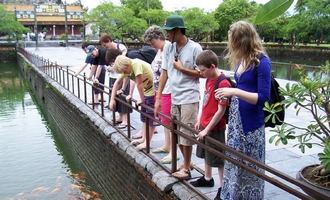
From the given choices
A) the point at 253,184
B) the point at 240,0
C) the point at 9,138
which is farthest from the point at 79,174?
the point at 240,0

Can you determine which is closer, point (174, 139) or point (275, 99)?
point (275, 99)

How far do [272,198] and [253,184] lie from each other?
0.85 m

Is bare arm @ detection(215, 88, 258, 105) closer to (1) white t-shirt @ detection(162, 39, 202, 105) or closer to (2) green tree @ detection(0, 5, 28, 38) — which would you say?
(1) white t-shirt @ detection(162, 39, 202, 105)

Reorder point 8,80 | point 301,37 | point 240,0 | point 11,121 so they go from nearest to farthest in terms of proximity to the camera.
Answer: point 11,121
point 8,80
point 301,37
point 240,0

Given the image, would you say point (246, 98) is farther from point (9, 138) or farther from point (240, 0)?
point (240, 0)

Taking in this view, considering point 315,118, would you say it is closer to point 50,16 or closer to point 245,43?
point 245,43

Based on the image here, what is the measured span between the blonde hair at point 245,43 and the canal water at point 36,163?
470 centimetres

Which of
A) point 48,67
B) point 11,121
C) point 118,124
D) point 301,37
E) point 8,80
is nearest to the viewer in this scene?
point 118,124

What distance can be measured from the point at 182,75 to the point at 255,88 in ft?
3.78

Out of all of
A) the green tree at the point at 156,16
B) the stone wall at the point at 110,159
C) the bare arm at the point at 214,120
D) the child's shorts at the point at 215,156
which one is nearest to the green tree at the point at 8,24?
the green tree at the point at 156,16

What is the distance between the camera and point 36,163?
8.55 metres

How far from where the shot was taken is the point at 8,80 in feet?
76.6

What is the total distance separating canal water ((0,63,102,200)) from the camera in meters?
6.89

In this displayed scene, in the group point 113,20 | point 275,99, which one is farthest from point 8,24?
point 275,99
